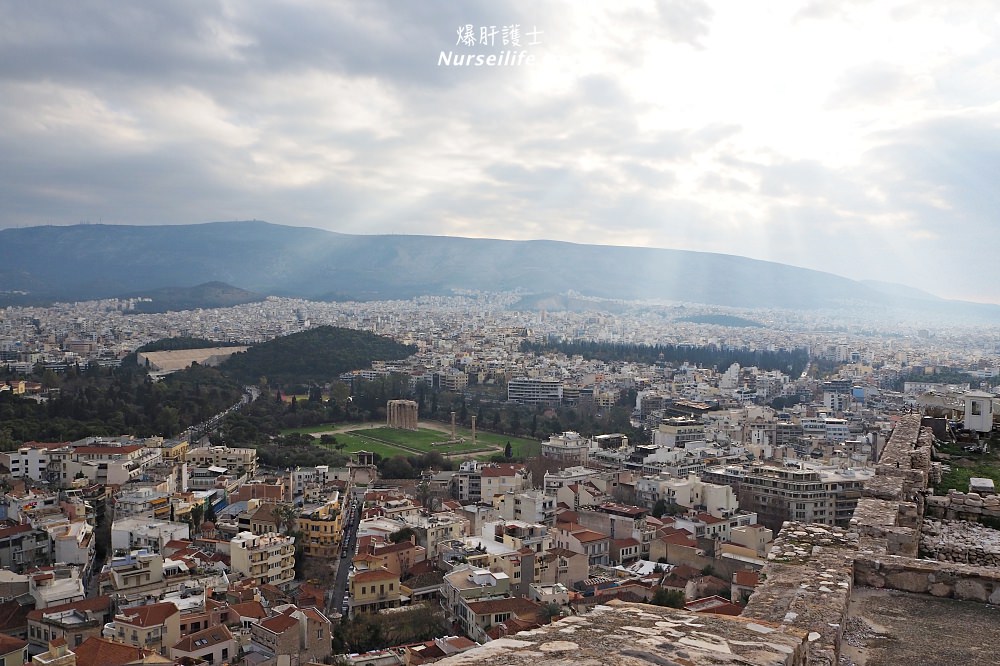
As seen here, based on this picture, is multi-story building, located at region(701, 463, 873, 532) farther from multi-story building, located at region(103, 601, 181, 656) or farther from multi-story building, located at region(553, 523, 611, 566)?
multi-story building, located at region(103, 601, 181, 656)

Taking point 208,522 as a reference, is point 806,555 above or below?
above

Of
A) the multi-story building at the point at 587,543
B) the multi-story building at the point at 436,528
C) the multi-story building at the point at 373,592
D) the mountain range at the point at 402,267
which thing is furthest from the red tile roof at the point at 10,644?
the mountain range at the point at 402,267

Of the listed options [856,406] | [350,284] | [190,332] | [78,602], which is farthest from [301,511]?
[350,284]

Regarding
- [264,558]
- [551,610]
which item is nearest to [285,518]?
[264,558]

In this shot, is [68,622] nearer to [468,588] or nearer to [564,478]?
[468,588]

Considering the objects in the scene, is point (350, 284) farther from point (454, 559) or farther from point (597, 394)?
point (454, 559)

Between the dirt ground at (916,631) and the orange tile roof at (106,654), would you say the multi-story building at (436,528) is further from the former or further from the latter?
the dirt ground at (916,631)
